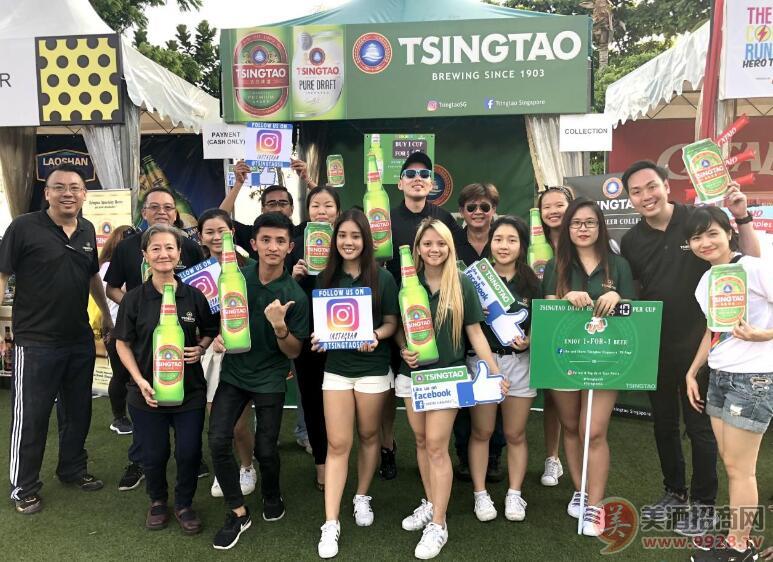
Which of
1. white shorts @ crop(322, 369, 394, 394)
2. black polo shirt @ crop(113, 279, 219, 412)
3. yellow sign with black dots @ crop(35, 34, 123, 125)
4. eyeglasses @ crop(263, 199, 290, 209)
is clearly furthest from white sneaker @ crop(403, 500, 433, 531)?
yellow sign with black dots @ crop(35, 34, 123, 125)

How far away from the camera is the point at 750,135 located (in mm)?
8703

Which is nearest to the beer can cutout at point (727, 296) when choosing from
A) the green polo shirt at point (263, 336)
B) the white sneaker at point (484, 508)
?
the white sneaker at point (484, 508)

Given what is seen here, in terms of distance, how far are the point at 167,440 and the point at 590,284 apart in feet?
7.67

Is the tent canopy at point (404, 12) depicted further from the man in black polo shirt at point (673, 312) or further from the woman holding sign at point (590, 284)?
the woman holding sign at point (590, 284)

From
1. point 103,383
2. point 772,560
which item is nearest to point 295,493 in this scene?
point 772,560

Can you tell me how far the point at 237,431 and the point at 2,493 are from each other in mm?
1581

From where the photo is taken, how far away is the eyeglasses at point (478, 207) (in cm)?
344

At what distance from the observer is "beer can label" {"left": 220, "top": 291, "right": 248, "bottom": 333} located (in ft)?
8.63

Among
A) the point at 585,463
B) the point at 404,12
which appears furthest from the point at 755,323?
the point at 404,12

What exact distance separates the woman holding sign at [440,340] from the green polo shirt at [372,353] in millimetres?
110

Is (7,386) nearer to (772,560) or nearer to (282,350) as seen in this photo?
(282,350)

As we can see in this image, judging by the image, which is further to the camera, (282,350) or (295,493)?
(295,493)

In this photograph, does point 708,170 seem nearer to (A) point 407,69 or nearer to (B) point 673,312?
(B) point 673,312

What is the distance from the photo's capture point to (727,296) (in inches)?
92.3
